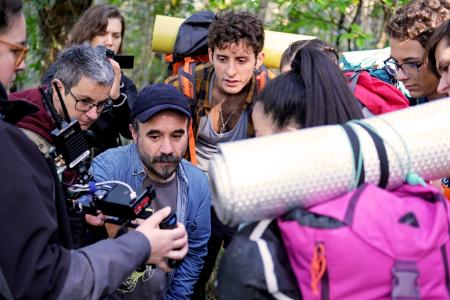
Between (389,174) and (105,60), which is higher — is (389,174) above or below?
above

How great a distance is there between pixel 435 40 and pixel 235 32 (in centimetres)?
166

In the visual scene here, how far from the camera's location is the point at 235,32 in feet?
13.4

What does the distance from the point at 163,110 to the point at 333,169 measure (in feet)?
5.54

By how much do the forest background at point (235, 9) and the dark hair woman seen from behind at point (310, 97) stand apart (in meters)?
3.37

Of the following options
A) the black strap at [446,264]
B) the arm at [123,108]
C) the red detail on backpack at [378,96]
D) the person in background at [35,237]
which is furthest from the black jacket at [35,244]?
the arm at [123,108]

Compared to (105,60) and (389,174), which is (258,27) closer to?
(105,60)

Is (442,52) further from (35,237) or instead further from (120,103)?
(120,103)

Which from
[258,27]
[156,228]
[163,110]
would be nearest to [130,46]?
[258,27]

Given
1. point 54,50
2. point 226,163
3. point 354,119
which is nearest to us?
point 226,163

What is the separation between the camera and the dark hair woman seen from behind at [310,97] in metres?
1.95

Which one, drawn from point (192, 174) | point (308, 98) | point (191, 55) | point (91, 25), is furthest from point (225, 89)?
point (308, 98)

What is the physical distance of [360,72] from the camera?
3.50 metres

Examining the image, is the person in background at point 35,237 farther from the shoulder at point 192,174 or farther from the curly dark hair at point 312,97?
the shoulder at point 192,174

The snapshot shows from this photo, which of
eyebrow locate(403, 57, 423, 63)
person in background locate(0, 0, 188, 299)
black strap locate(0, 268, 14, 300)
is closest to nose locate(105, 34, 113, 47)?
eyebrow locate(403, 57, 423, 63)
